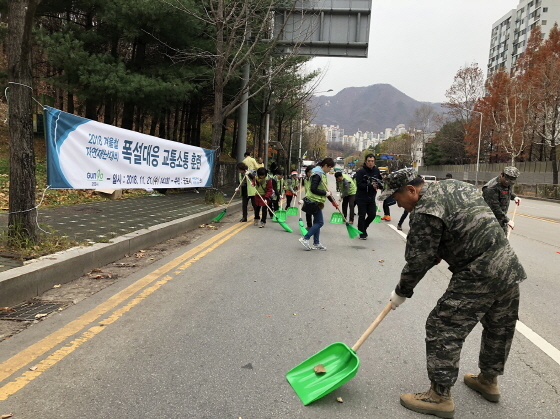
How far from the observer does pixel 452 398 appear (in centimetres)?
279

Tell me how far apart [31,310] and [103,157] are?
3669mm

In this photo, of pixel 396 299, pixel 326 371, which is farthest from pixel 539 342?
pixel 326 371

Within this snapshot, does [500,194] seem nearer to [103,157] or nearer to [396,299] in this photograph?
[396,299]

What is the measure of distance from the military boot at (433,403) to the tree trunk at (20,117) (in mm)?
4901

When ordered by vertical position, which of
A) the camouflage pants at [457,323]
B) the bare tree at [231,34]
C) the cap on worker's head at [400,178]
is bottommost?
the camouflage pants at [457,323]

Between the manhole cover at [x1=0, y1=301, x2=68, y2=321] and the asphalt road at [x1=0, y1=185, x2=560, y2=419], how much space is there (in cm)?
21

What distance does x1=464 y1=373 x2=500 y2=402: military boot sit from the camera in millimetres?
2859

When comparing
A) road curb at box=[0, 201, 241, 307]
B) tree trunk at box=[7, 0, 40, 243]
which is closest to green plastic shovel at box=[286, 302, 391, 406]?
road curb at box=[0, 201, 241, 307]

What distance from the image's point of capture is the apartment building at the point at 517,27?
2827 inches

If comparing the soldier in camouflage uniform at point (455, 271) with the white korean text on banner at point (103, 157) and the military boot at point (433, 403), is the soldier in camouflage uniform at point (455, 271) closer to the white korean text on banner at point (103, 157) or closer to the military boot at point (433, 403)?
the military boot at point (433, 403)

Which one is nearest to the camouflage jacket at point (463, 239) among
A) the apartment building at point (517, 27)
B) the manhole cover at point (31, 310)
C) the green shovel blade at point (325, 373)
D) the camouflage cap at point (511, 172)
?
the green shovel blade at point (325, 373)

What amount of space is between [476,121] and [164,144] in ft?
159

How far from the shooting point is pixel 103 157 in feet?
24.0

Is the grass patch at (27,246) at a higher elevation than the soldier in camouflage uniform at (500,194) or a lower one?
lower
